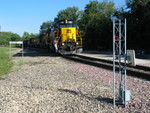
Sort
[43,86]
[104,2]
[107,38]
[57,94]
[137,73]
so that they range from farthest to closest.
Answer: [104,2]
[107,38]
[137,73]
[43,86]
[57,94]

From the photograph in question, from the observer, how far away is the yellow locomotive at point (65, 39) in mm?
25516

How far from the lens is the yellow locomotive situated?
1005 inches

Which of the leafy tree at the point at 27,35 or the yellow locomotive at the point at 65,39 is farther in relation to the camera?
the leafy tree at the point at 27,35

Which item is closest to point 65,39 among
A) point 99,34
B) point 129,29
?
point 129,29

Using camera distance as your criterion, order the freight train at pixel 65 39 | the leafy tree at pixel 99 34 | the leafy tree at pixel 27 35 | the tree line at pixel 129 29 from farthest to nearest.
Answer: the leafy tree at pixel 27 35 < the leafy tree at pixel 99 34 < the tree line at pixel 129 29 < the freight train at pixel 65 39

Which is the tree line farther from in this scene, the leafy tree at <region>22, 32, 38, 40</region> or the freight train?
the leafy tree at <region>22, 32, 38, 40</region>

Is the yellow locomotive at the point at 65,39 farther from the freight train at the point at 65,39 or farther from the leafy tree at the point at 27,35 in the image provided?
the leafy tree at the point at 27,35

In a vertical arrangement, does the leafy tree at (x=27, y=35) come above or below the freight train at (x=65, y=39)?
above

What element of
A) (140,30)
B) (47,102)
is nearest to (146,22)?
(140,30)

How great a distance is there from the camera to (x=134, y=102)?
6641 mm

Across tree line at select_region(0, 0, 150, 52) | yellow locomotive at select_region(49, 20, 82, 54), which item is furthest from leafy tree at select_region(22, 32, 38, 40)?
yellow locomotive at select_region(49, 20, 82, 54)

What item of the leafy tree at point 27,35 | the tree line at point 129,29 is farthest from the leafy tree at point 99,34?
the leafy tree at point 27,35

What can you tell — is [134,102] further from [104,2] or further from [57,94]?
[104,2]

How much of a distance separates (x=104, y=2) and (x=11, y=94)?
255 feet
